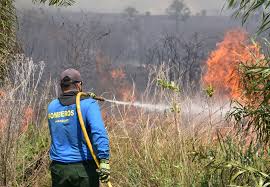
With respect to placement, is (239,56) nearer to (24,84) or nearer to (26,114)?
(24,84)

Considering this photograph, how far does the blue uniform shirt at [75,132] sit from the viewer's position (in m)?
3.91

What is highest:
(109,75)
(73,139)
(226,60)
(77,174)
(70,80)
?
(226,60)

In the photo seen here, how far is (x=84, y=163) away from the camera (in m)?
4.06

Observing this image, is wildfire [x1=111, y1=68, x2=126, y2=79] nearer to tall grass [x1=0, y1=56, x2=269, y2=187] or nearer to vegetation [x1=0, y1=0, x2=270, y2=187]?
vegetation [x1=0, y1=0, x2=270, y2=187]

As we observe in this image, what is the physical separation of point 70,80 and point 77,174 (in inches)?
30.5

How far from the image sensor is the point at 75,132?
13.2 feet

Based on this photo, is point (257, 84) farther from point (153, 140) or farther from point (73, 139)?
point (153, 140)

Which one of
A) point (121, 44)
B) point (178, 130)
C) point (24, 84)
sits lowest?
point (178, 130)

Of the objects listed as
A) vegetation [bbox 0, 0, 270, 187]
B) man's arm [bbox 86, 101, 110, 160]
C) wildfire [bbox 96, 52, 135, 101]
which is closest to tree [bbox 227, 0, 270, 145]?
vegetation [bbox 0, 0, 270, 187]

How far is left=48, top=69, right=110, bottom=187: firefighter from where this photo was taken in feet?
13.0

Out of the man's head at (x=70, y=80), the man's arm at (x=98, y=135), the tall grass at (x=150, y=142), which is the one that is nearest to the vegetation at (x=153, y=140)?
the tall grass at (x=150, y=142)

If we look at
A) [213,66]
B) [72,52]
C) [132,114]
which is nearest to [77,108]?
[132,114]

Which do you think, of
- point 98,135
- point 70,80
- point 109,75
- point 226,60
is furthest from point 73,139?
point 109,75

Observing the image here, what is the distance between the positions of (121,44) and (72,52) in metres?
60.0
